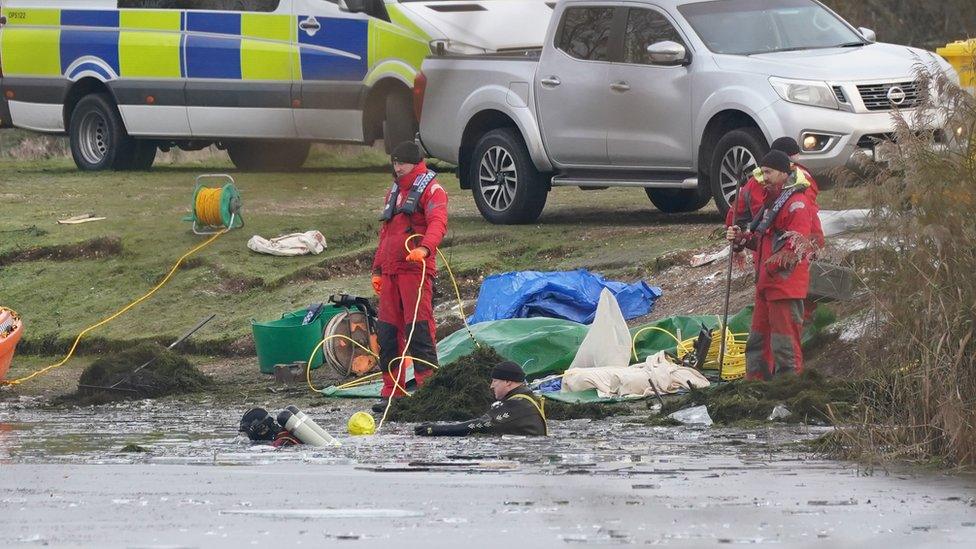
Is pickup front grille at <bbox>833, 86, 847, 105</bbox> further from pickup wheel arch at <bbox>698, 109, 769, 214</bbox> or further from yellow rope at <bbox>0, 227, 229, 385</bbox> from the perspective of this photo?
yellow rope at <bbox>0, 227, 229, 385</bbox>

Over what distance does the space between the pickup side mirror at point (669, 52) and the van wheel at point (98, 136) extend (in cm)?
879

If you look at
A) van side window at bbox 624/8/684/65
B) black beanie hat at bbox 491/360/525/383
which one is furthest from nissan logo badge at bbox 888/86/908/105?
black beanie hat at bbox 491/360/525/383

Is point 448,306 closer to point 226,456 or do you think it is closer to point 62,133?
point 226,456

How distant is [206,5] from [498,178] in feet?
18.0

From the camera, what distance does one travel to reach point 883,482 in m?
8.52

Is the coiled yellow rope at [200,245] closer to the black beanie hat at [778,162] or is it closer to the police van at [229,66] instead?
the police van at [229,66]

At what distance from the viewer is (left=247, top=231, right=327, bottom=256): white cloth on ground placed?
17.4m

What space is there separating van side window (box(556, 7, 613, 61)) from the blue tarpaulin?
2.73m

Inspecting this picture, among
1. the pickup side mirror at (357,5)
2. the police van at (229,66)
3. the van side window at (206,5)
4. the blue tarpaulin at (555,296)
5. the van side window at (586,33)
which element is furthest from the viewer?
the van side window at (206,5)

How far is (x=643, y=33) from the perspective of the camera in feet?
53.1

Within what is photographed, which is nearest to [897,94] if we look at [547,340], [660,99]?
[660,99]

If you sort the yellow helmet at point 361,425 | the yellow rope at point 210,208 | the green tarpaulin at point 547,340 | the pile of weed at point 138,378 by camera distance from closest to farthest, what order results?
1. the yellow helmet at point 361,425
2. the green tarpaulin at point 547,340
3. the pile of weed at point 138,378
4. the yellow rope at point 210,208

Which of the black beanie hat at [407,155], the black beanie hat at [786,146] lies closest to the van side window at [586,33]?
the black beanie hat at [407,155]

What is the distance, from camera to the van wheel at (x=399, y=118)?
2034 cm
